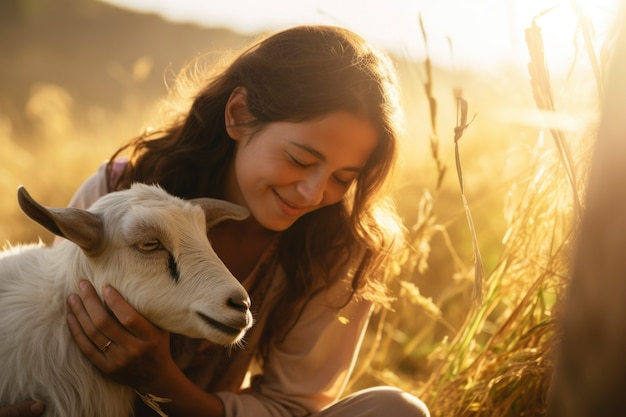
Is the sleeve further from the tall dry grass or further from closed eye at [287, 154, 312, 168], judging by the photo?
closed eye at [287, 154, 312, 168]

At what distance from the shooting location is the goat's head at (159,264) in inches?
87.0

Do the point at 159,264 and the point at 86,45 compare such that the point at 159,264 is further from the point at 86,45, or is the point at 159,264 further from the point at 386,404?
the point at 86,45

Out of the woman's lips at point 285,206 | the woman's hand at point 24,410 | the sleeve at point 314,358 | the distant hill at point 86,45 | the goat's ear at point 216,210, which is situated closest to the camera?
the woman's hand at point 24,410

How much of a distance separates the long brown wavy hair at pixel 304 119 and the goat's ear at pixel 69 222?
658 mm

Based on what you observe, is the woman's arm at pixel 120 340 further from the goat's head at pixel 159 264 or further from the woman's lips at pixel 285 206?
the woman's lips at pixel 285 206

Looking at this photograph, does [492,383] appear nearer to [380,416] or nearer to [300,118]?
[380,416]

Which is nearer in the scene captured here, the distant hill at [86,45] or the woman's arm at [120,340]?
the woman's arm at [120,340]

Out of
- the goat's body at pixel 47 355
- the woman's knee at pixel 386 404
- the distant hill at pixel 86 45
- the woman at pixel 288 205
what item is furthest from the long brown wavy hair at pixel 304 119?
the distant hill at pixel 86 45

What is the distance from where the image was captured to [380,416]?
9.02ft

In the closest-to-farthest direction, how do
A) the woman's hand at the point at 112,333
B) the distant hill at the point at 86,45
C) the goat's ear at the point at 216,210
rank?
the woman's hand at the point at 112,333 → the goat's ear at the point at 216,210 → the distant hill at the point at 86,45

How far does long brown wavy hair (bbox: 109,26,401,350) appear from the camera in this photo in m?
2.78

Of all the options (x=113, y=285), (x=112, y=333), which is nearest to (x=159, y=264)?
(x=113, y=285)

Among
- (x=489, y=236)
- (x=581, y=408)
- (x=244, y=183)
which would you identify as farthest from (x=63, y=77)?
(x=581, y=408)

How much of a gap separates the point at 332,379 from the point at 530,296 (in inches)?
37.7
